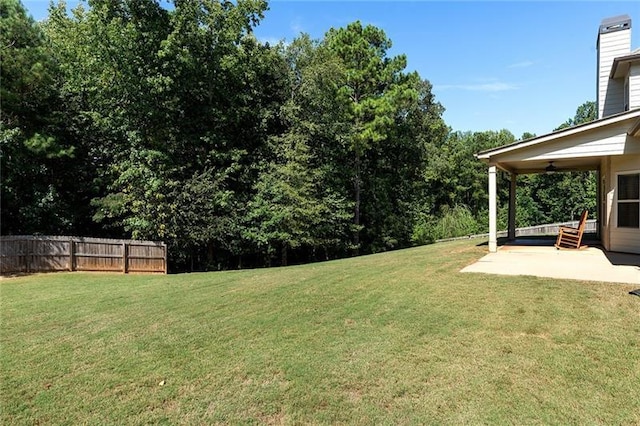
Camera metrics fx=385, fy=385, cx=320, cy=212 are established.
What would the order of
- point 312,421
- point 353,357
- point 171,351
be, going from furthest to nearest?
1. point 171,351
2. point 353,357
3. point 312,421

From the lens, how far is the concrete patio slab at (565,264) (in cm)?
672

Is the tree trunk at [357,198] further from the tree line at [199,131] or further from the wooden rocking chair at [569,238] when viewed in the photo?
the wooden rocking chair at [569,238]

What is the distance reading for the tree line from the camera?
15.0 metres

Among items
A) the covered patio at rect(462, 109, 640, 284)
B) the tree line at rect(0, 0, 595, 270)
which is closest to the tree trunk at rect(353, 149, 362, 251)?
the tree line at rect(0, 0, 595, 270)

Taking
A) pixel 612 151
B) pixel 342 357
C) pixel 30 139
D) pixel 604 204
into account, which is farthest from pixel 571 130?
pixel 30 139

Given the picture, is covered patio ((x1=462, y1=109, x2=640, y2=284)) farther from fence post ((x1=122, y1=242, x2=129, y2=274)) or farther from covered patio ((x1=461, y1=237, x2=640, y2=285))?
fence post ((x1=122, y1=242, x2=129, y2=274))

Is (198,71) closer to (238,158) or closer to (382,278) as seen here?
(238,158)

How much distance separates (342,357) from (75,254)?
12644 mm

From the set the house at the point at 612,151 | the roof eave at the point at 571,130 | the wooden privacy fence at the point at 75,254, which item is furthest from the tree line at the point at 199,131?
the house at the point at 612,151

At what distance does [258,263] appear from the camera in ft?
67.1

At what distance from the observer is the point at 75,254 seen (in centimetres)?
1325

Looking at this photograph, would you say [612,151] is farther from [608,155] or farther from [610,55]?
[610,55]

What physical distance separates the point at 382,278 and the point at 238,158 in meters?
12.1

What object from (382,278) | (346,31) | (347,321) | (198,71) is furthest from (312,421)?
(346,31)
